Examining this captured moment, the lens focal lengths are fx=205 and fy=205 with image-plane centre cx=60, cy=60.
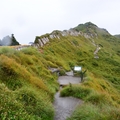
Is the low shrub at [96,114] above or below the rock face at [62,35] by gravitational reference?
below

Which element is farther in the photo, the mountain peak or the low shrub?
the mountain peak

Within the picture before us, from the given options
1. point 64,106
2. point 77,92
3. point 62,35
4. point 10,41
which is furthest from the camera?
point 62,35

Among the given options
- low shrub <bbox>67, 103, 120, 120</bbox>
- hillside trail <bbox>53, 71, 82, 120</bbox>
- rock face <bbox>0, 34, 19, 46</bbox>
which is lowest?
hillside trail <bbox>53, 71, 82, 120</bbox>

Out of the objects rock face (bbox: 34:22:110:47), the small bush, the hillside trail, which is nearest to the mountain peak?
rock face (bbox: 34:22:110:47)

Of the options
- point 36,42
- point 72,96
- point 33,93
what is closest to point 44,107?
point 33,93

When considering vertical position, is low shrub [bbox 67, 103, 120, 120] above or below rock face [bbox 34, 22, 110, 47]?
below

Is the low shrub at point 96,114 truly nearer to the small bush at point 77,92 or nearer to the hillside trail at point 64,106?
the hillside trail at point 64,106

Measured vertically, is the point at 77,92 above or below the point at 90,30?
below

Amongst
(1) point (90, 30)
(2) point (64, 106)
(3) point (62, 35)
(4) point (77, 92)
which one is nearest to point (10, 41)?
(3) point (62, 35)

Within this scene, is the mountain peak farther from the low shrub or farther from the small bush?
the low shrub

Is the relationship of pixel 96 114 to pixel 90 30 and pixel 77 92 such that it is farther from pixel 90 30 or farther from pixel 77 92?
pixel 90 30

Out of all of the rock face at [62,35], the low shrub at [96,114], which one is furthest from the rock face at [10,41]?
the low shrub at [96,114]

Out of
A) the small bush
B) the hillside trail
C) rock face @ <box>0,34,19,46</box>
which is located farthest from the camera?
rock face @ <box>0,34,19,46</box>

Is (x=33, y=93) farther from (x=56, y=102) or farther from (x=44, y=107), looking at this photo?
(x=56, y=102)
